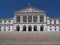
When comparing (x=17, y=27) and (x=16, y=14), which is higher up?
(x=16, y=14)

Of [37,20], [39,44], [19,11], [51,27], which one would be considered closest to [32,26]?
[37,20]

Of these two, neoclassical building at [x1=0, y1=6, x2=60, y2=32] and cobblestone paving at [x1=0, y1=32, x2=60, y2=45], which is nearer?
cobblestone paving at [x1=0, y1=32, x2=60, y2=45]

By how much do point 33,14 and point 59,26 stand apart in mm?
16086

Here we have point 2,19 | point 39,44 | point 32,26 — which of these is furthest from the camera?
point 2,19

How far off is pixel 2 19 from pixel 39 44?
251ft

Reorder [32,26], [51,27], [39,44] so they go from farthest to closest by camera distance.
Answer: [51,27]
[32,26]
[39,44]

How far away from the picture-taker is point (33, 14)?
7200 cm

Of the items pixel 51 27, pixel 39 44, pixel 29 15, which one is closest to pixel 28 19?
pixel 29 15

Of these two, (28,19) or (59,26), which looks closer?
(28,19)

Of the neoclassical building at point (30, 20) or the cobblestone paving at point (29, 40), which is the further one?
the neoclassical building at point (30, 20)

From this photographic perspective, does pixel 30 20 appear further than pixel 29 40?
Yes

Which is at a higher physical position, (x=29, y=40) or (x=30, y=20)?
(x=29, y=40)

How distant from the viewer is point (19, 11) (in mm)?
71500

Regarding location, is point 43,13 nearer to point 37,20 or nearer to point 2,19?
point 37,20
